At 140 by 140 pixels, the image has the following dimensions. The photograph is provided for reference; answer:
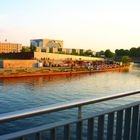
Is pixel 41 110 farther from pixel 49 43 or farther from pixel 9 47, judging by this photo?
pixel 49 43

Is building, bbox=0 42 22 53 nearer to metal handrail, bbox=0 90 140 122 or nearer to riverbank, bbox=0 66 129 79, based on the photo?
riverbank, bbox=0 66 129 79

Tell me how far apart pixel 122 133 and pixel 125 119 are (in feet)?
0.45

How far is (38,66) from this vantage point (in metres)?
65.8

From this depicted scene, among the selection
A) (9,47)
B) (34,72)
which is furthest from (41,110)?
(9,47)

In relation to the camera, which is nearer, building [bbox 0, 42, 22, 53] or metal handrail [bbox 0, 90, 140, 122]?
metal handrail [bbox 0, 90, 140, 122]

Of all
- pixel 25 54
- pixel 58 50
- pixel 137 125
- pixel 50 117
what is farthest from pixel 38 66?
pixel 58 50

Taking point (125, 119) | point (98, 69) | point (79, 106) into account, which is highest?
point (79, 106)

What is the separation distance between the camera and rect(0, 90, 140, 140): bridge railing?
1.70m

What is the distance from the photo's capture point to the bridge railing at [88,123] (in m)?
1.70

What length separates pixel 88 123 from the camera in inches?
86.7

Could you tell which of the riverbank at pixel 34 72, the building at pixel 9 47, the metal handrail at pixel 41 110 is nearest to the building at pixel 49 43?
the building at pixel 9 47

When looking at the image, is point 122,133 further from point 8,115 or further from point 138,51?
point 138,51

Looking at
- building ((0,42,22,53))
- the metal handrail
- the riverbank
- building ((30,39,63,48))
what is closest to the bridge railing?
the metal handrail

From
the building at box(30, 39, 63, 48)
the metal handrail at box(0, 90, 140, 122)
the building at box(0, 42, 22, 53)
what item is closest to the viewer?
the metal handrail at box(0, 90, 140, 122)
